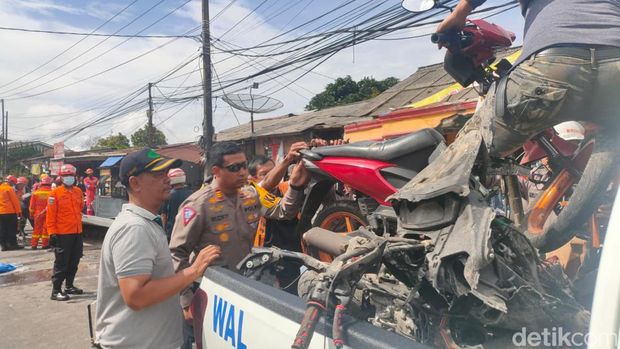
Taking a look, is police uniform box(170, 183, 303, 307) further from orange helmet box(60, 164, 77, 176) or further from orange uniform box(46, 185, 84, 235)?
orange helmet box(60, 164, 77, 176)

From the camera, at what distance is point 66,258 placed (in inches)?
243

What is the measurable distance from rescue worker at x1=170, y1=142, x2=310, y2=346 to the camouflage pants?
5.10 feet

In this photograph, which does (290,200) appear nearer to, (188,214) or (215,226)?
(215,226)

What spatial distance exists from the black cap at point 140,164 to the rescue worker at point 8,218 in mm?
10365

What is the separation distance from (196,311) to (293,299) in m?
0.69

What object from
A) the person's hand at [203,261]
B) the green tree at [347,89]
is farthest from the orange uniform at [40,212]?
the green tree at [347,89]

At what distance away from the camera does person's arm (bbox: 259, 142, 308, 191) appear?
3.17 meters

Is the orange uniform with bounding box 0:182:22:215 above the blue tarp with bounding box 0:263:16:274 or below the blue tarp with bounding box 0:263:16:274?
above

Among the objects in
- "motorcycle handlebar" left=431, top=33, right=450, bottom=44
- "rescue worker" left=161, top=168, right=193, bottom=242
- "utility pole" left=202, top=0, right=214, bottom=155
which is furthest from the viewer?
"utility pole" left=202, top=0, right=214, bottom=155

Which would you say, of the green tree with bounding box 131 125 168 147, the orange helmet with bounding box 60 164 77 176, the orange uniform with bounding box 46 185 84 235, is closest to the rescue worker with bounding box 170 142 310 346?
the orange uniform with bounding box 46 185 84 235

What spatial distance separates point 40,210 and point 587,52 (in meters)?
11.2

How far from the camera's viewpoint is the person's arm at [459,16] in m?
1.95

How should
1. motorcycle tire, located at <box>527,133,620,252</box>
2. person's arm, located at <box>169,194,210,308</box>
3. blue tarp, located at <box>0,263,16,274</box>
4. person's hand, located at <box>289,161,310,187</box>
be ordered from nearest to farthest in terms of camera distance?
motorcycle tire, located at <box>527,133,620,252</box> < person's arm, located at <box>169,194,210,308</box> < person's hand, located at <box>289,161,310,187</box> < blue tarp, located at <box>0,263,16,274</box>

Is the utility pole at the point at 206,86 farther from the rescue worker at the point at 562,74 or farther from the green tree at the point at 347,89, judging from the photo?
the green tree at the point at 347,89
